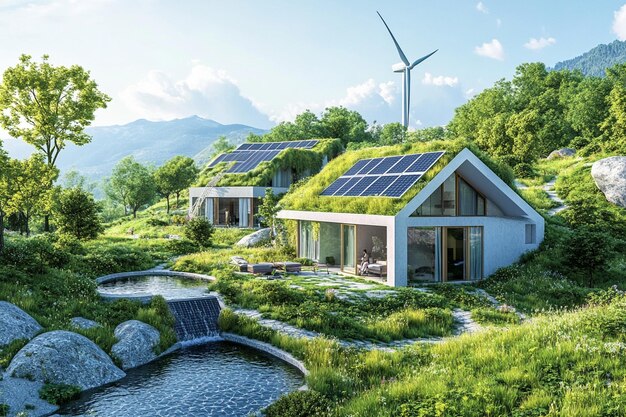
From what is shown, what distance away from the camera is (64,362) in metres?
12.4

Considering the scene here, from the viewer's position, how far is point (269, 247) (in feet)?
109

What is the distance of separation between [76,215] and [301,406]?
23.9m

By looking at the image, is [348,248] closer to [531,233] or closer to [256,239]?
[531,233]

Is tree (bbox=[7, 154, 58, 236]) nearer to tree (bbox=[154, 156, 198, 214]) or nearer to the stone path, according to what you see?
the stone path

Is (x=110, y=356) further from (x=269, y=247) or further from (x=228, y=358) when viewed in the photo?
(x=269, y=247)

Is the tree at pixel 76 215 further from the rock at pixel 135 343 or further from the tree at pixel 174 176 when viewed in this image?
the tree at pixel 174 176

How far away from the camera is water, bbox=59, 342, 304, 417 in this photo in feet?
36.4

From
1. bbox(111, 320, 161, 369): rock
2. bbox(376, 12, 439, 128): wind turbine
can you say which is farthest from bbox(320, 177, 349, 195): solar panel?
bbox(376, 12, 439, 128): wind turbine

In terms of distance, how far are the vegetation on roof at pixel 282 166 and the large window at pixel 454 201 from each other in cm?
2629

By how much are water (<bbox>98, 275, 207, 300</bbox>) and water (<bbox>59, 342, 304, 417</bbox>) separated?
5.29 meters

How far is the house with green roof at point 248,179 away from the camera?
47.7 m

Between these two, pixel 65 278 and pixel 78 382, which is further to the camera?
pixel 65 278

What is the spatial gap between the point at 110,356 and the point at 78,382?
151 centimetres

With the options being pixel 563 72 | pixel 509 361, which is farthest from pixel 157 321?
pixel 563 72
